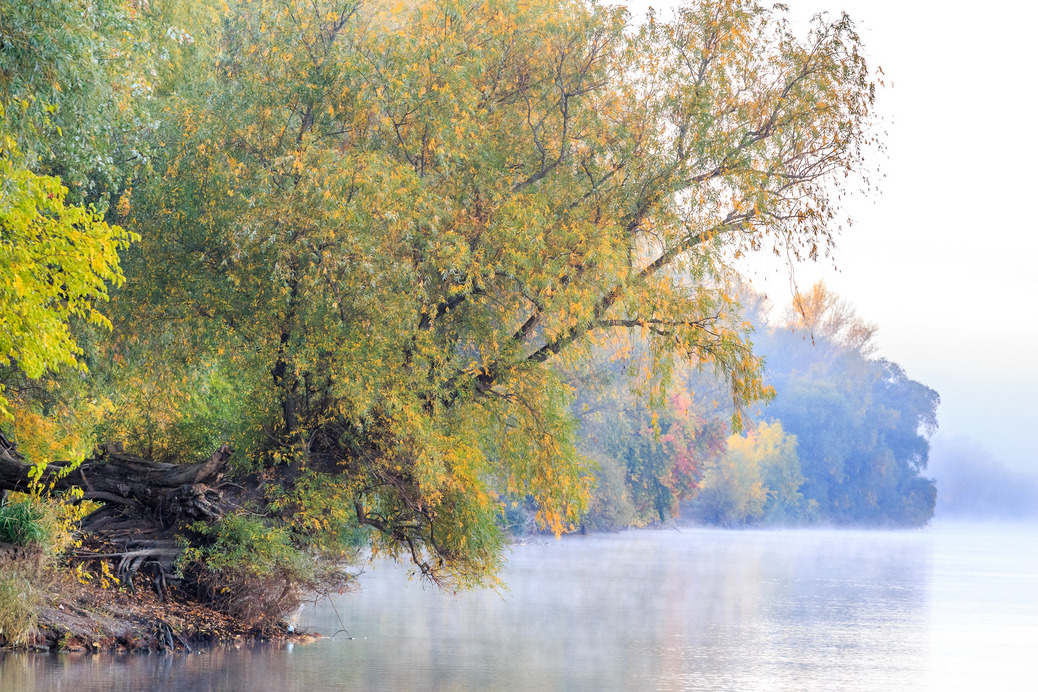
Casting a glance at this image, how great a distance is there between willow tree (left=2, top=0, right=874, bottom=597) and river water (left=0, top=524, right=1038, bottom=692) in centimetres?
242

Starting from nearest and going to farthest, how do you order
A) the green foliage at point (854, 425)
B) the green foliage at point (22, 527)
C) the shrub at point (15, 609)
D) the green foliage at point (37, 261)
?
1. the green foliage at point (37, 261)
2. the shrub at point (15, 609)
3. the green foliage at point (22, 527)
4. the green foliage at point (854, 425)

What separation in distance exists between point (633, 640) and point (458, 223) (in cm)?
885

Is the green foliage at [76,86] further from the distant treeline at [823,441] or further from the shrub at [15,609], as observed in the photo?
the distant treeline at [823,441]

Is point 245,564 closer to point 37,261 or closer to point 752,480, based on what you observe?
point 37,261

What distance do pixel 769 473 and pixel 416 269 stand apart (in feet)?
249

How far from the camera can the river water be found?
16734 mm

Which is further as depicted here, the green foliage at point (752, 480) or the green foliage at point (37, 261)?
the green foliage at point (752, 480)

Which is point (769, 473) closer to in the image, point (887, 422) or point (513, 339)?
point (887, 422)

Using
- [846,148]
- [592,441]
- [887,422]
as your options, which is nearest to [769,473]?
[887,422]

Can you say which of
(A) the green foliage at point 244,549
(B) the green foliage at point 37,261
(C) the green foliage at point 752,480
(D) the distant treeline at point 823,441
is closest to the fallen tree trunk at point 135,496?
(A) the green foliage at point 244,549

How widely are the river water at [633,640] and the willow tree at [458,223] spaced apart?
7.94ft

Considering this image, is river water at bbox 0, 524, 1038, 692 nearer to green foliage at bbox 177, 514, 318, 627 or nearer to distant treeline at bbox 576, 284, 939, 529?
green foliage at bbox 177, 514, 318, 627

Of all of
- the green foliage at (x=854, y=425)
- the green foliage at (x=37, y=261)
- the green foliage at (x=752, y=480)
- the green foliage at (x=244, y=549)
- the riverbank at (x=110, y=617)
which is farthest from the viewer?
the green foliage at (x=854, y=425)

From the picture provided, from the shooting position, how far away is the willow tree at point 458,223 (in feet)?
63.6
